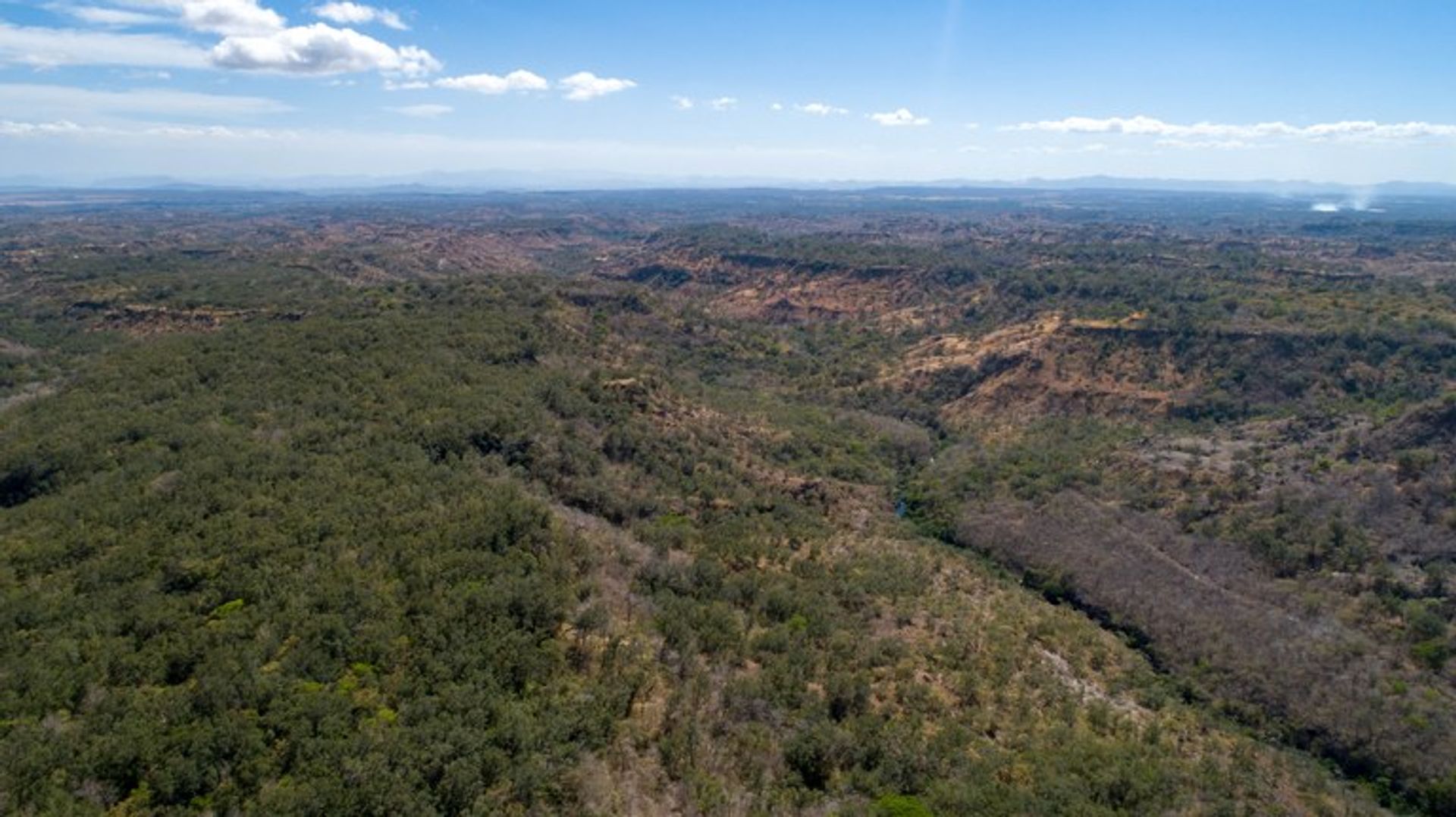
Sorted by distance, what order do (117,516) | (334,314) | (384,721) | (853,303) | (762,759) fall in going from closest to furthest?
(384,721), (762,759), (117,516), (334,314), (853,303)

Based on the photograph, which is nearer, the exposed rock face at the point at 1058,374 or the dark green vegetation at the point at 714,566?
the dark green vegetation at the point at 714,566

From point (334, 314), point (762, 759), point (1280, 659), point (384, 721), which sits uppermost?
point (334, 314)

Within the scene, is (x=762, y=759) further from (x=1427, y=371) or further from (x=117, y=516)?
(x=1427, y=371)

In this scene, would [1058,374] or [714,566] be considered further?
[1058,374]

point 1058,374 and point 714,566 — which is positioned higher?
point 1058,374

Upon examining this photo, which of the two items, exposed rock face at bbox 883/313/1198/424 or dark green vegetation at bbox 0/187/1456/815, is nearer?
dark green vegetation at bbox 0/187/1456/815

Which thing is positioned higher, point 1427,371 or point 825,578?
point 1427,371

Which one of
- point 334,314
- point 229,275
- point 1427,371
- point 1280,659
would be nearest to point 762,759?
point 1280,659

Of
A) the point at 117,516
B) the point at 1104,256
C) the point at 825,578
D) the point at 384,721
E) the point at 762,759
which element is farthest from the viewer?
the point at 1104,256
